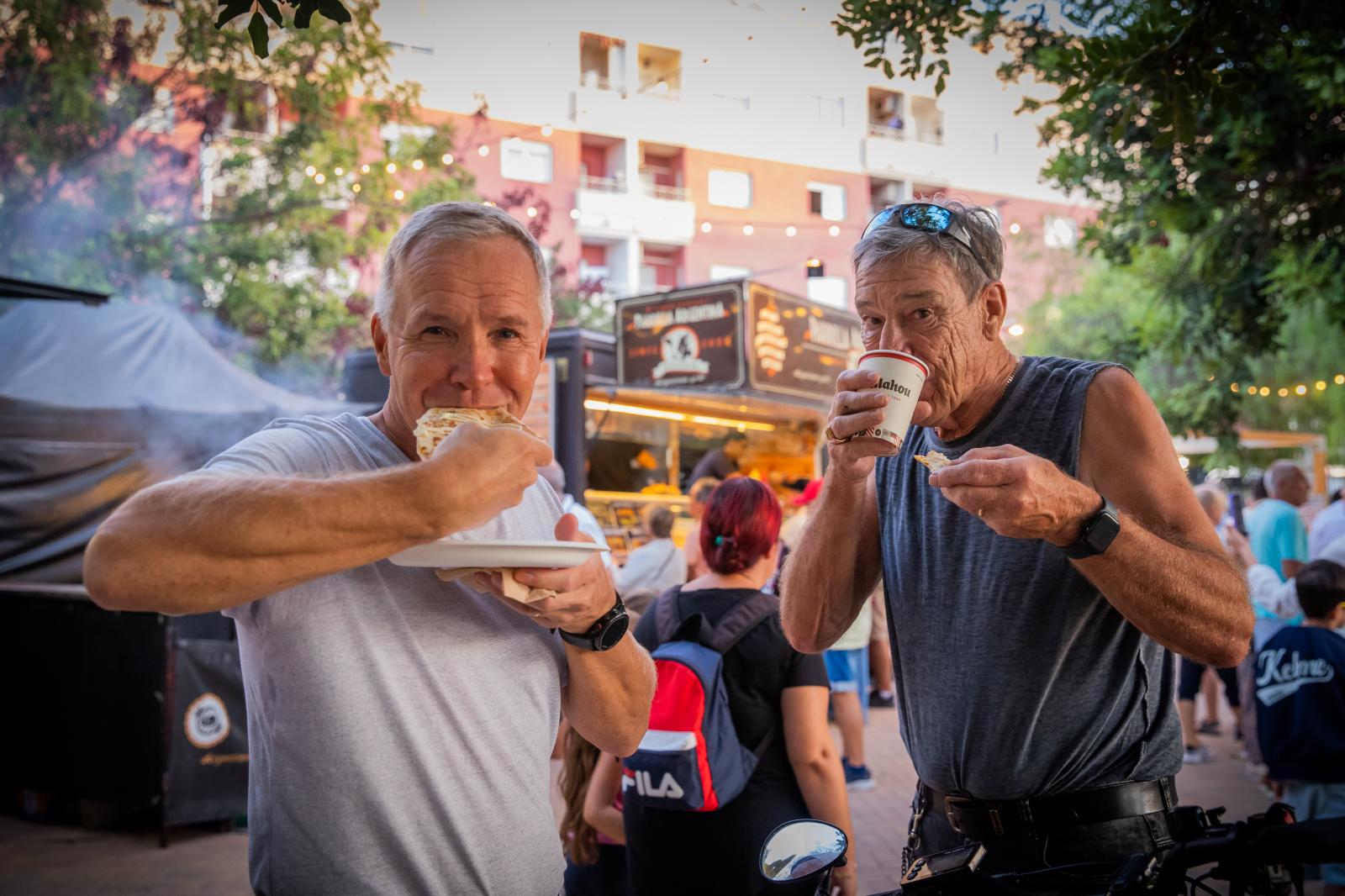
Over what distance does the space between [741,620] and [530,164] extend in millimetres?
25798

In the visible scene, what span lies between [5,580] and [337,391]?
1076 cm

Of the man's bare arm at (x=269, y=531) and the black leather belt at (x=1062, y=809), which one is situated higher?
the man's bare arm at (x=269, y=531)

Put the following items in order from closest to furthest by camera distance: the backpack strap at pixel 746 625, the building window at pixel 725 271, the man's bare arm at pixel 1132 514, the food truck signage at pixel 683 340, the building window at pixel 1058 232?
the man's bare arm at pixel 1132 514 → the backpack strap at pixel 746 625 → the food truck signage at pixel 683 340 → the building window at pixel 725 271 → the building window at pixel 1058 232

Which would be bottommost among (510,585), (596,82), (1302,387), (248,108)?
(510,585)

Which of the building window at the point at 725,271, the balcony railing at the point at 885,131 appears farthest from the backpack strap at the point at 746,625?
the building window at the point at 725,271

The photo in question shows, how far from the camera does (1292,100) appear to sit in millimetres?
6180

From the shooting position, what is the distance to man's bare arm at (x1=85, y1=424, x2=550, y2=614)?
137cm

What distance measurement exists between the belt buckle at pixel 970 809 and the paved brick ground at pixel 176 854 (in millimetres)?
4020

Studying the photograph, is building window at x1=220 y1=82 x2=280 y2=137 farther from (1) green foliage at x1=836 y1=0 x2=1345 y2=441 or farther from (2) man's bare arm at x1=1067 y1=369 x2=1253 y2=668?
(2) man's bare arm at x1=1067 y1=369 x2=1253 y2=668

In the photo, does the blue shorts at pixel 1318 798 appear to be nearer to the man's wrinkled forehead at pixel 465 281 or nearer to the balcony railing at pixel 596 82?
the man's wrinkled forehead at pixel 465 281

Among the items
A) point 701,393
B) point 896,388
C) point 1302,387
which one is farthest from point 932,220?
point 1302,387

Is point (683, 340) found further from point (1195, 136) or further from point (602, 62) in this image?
point (1195, 136)

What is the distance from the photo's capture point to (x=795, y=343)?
39.0 feet

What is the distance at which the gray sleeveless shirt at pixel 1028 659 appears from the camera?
2090 millimetres
